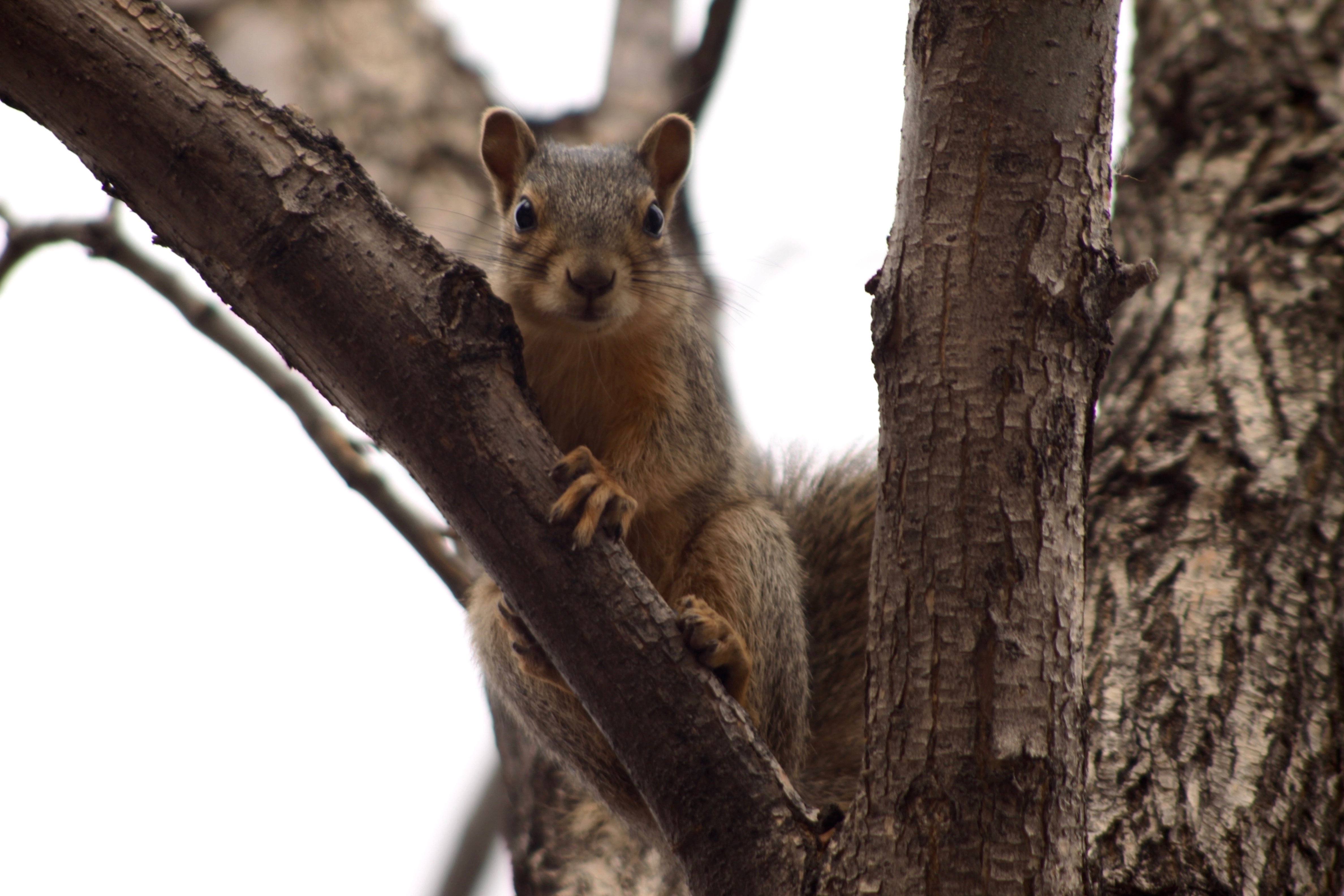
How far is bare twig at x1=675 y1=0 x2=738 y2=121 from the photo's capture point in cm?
406

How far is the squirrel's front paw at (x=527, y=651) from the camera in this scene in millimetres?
2414

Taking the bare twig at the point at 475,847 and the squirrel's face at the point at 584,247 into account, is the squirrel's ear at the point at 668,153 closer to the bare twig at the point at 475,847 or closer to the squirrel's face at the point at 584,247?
the squirrel's face at the point at 584,247

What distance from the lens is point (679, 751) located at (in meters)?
1.84

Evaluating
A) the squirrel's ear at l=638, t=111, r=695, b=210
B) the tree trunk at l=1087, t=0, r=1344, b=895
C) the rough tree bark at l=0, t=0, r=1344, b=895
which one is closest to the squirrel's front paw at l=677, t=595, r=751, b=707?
the rough tree bark at l=0, t=0, r=1344, b=895

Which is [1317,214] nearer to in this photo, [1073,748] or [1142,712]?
[1142,712]

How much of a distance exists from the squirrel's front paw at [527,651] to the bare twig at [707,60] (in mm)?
2306

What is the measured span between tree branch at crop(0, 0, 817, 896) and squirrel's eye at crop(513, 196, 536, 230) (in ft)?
4.10

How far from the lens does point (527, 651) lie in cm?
244

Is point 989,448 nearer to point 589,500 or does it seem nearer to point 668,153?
point 589,500

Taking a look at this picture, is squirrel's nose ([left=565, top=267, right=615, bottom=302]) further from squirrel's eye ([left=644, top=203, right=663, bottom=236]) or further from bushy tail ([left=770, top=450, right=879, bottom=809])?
bushy tail ([left=770, top=450, right=879, bottom=809])

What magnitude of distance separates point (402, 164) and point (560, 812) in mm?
2285

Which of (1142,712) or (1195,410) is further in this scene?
(1195,410)

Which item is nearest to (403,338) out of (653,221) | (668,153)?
(653,221)

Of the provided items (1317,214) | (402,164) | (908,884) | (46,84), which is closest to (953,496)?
(908,884)
